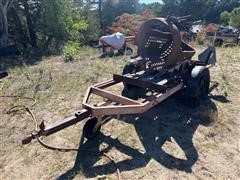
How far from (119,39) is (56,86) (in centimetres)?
552

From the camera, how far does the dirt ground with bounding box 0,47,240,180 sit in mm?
3945

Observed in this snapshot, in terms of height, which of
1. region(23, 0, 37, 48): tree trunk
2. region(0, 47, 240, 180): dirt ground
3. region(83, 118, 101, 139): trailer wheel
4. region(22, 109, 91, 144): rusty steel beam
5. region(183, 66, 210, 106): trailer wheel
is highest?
region(22, 109, 91, 144): rusty steel beam

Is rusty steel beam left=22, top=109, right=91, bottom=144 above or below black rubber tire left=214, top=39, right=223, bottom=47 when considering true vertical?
above

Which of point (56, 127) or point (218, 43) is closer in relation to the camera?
point (56, 127)

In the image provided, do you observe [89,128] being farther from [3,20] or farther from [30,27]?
[30,27]

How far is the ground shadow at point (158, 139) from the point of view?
4.00 metres

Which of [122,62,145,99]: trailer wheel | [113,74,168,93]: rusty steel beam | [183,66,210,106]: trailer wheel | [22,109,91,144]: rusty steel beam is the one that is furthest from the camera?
[122,62,145,99]: trailer wheel

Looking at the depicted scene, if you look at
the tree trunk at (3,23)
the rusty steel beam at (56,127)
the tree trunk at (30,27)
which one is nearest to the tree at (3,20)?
the tree trunk at (3,23)

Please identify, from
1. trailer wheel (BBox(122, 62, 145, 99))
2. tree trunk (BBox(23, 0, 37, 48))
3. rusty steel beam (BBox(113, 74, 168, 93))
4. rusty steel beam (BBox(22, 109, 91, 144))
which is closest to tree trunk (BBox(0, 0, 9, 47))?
tree trunk (BBox(23, 0, 37, 48))

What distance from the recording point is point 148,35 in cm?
603

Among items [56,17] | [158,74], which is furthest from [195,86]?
[56,17]

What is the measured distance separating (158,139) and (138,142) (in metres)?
0.34

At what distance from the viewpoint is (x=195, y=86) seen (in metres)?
5.46

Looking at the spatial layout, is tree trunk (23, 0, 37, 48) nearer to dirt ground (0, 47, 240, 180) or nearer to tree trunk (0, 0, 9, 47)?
tree trunk (0, 0, 9, 47)
